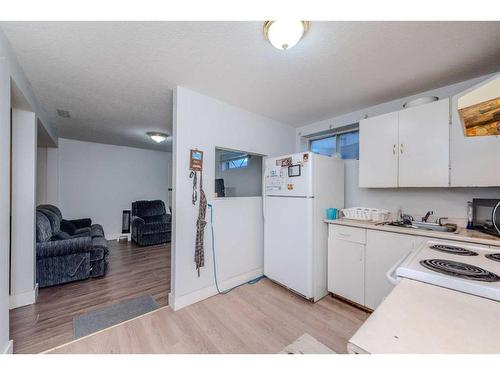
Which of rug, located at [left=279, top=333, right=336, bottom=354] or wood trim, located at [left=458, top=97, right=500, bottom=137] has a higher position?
wood trim, located at [left=458, top=97, right=500, bottom=137]

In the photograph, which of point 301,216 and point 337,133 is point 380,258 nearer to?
point 301,216

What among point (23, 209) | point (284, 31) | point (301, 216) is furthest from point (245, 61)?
point (23, 209)

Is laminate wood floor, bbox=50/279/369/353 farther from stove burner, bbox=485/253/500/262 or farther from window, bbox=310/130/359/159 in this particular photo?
window, bbox=310/130/359/159

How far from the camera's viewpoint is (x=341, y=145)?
2.98 m

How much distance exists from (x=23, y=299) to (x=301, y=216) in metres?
3.08

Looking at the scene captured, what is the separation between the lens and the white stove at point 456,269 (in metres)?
0.77

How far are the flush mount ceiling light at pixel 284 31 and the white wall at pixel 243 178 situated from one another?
1.39 metres

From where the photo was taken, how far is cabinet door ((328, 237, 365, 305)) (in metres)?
2.07

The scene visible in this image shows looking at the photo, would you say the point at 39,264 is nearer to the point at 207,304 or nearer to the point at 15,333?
the point at 15,333

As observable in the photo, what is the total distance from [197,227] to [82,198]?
4.00 meters

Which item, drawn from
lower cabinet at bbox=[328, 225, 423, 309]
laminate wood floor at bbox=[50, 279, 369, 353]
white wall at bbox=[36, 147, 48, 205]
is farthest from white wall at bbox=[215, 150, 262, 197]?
white wall at bbox=[36, 147, 48, 205]

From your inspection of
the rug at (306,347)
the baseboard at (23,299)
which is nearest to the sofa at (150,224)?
the baseboard at (23,299)

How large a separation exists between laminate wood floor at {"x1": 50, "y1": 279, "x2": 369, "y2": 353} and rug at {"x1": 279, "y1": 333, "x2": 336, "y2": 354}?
0.04m
